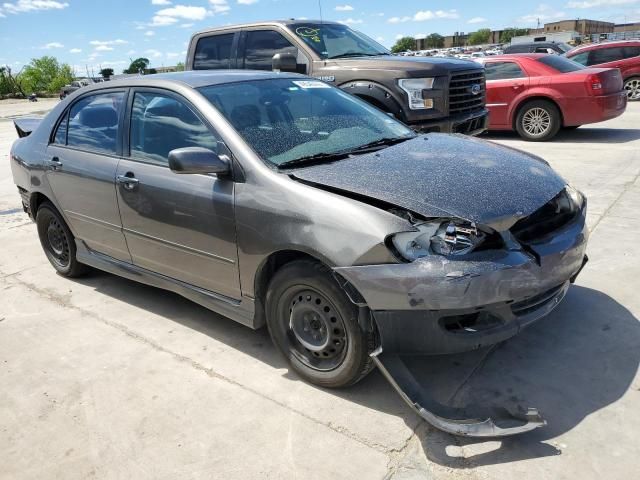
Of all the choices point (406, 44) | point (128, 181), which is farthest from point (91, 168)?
point (406, 44)

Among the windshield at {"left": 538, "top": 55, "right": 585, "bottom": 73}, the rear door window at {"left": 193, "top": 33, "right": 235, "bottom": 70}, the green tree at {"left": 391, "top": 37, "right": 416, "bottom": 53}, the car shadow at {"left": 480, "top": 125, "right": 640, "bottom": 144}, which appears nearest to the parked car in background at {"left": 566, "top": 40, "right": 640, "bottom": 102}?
the car shadow at {"left": 480, "top": 125, "right": 640, "bottom": 144}

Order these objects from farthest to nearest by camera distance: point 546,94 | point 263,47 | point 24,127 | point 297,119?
point 546,94, point 263,47, point 24,127, point 297,119

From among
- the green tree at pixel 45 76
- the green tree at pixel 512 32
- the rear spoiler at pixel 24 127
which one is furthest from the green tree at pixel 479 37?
the rear spoiler at pixel 24 127

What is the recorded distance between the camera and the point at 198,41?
8.05 metres

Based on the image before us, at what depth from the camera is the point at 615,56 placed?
14211 millimetres

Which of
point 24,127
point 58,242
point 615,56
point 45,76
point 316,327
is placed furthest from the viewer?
point 45,76

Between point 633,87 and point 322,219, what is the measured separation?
1560 cm

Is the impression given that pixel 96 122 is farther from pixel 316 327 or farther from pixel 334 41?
pixel 334 41

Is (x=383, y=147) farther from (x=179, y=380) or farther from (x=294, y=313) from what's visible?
(x=179, y=380)

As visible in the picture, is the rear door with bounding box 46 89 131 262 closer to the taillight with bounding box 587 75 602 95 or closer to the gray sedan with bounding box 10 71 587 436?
the gray sedan with bounding box 10 71 587 436

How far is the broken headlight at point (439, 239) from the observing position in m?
2.55

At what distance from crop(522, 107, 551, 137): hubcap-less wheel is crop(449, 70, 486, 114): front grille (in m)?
2.97

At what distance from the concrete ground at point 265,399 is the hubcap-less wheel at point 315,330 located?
191 millimetres

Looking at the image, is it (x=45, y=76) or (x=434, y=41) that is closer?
(x=45, y=76)
